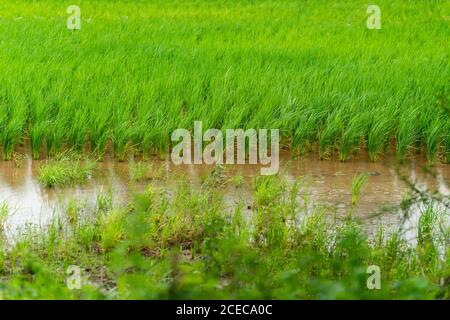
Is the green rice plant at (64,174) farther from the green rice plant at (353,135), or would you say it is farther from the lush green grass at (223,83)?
the green rice plant at (353,135)

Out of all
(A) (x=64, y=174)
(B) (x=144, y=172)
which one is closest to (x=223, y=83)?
(B) (x=144, y=172)

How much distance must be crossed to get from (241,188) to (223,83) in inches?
84.6

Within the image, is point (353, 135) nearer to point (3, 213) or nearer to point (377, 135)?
point (377, 135)

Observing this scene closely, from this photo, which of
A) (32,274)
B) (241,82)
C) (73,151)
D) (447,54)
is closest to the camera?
(32,274)

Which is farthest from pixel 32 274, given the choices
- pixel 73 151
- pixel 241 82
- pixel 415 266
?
pixel 241 82

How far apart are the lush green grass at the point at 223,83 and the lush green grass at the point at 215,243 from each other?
825 mm

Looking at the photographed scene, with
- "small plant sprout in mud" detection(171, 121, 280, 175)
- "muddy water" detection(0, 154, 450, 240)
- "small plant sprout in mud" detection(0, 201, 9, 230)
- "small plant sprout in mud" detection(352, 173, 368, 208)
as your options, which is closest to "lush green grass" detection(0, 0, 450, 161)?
"small plant sprout in mud" detection(171, 121, 280, 175)

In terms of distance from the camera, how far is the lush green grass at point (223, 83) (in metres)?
6.83

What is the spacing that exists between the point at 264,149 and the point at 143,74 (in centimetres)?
196

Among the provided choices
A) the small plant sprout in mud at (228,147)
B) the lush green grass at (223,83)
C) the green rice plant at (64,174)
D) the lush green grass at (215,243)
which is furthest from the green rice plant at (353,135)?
the green rice plant at (64,174)

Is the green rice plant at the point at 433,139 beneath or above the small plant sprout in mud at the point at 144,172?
above

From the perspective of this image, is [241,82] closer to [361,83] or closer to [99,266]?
[361,83]

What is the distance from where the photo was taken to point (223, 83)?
7961 mm
